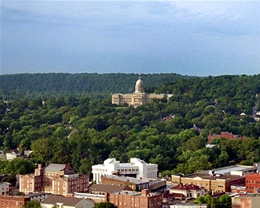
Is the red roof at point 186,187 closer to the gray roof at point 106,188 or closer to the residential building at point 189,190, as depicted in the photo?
the residential building at point 189,190

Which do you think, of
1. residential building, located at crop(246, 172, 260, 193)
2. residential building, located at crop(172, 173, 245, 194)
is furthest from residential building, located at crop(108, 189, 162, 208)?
residential building, located at crop(246, 172, 260, 193)

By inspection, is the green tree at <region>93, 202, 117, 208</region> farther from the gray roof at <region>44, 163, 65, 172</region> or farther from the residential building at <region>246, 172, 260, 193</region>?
the gray roof at <region>44, 163, 65, 172</region>

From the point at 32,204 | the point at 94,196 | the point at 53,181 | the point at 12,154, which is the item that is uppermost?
the point at 12,154

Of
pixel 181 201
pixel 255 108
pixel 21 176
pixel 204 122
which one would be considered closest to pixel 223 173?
pixel 181 201

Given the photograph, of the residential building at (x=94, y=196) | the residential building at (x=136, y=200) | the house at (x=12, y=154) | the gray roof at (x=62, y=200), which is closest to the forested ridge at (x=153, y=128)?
the house at (x=12, y=154)

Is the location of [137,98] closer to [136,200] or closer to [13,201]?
[13,201]

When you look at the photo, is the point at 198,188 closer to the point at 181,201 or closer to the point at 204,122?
the point at 181,201

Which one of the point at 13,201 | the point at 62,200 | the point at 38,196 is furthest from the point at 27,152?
the point at 62,200
